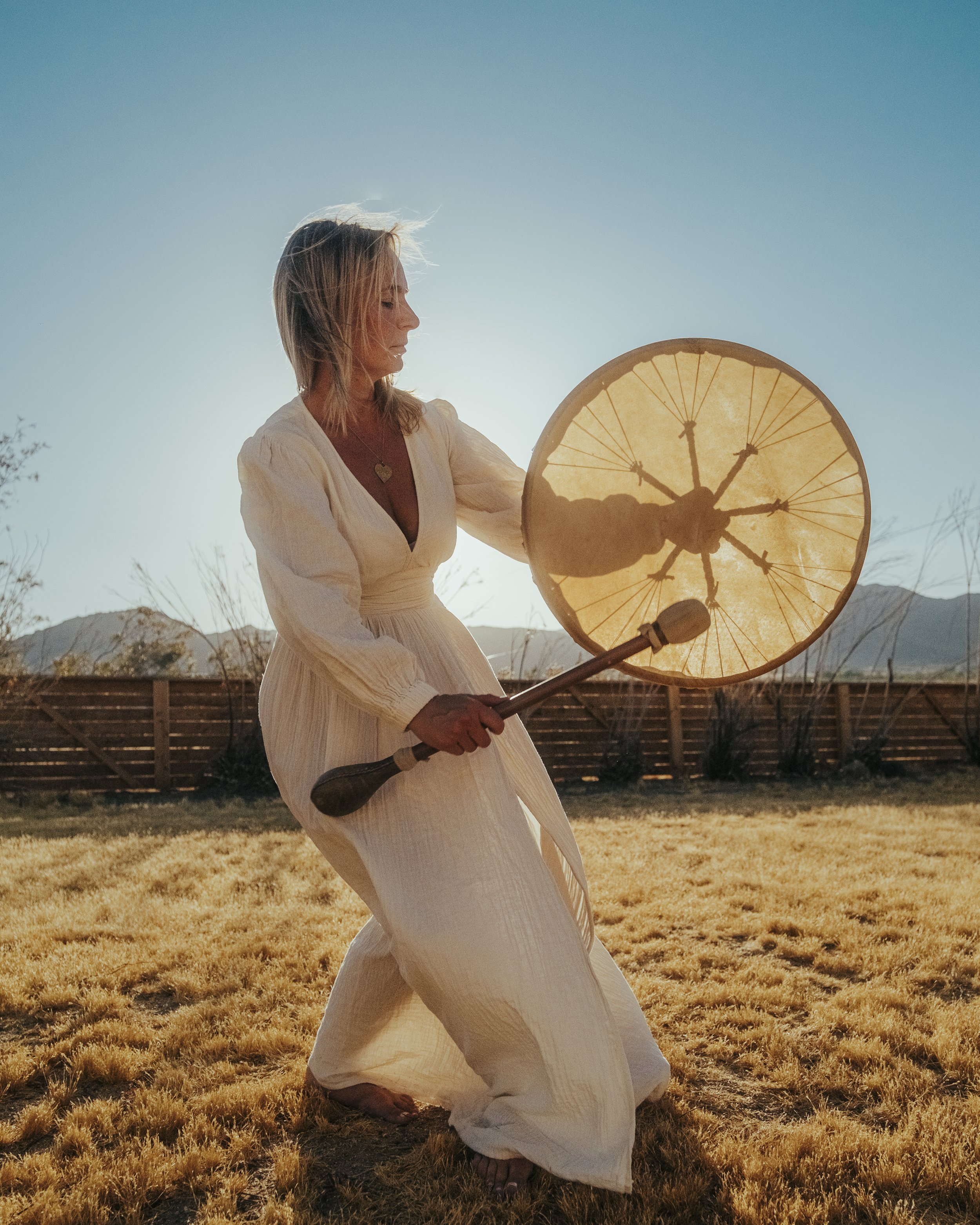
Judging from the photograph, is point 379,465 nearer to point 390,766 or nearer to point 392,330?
point 392,330

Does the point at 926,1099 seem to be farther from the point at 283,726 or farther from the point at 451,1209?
the point at 283,726

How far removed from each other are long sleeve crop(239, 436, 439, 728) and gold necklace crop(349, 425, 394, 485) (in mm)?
161

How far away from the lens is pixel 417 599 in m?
2.01

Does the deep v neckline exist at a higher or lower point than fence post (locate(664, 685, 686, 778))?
higher

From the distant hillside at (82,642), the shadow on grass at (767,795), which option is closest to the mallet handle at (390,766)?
the shadow on grass at (767,795)

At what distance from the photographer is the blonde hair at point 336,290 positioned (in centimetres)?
192

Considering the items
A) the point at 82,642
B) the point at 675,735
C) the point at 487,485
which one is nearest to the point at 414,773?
the point at 487,485

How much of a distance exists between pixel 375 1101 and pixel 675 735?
8450mm

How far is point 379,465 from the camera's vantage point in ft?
6.50

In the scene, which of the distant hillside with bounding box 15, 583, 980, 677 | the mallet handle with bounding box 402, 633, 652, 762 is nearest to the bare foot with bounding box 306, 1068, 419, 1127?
the mallet handle with bounding box 402, 633, 652, 762

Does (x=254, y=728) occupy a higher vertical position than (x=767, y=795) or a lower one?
higher

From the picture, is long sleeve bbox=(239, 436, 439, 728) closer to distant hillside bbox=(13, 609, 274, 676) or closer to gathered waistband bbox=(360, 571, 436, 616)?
gathered waistband bbox=(360, 571, 436, 616)

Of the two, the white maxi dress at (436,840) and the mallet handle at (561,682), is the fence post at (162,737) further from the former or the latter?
the mallet handle at (561,682)

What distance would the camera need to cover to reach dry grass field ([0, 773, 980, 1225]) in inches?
65.2
